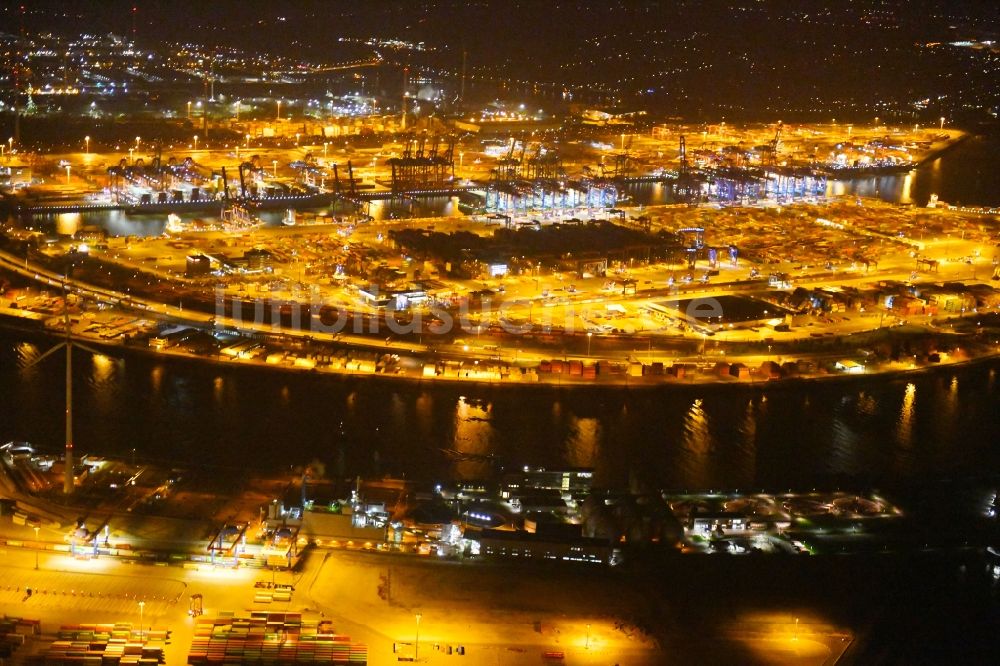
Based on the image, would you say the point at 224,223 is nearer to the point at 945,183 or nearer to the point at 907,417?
the point at 907,417

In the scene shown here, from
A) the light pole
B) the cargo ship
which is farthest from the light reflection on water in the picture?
the cargo ship

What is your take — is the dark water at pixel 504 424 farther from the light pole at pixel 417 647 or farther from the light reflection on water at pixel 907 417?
the light pole at pixel 417 647

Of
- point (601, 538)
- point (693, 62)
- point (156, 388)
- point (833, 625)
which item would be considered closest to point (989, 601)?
point (833, 625)

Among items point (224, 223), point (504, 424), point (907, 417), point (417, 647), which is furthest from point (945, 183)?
point (417, 647)

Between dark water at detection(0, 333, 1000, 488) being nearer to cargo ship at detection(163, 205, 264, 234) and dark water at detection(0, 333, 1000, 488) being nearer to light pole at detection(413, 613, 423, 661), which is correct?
light pole at detection(413, 613, 423, 661)

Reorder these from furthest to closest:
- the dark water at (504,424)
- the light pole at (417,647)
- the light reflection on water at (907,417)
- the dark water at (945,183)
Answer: the dark water at (945,183)
the light reflection on water at (907,417)
the dark water at (504,424)
the light pole at (417,647)

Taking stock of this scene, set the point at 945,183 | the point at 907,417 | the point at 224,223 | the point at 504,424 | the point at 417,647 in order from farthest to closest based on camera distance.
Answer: the point at 945,183, the point at 224,223, the point at 907,417, the point at 504,424, the point at 417,647

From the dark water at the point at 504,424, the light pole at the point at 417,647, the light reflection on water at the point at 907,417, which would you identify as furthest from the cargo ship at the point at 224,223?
the light pole at the point at 417,647

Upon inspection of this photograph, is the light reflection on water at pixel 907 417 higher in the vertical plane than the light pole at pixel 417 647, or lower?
higher

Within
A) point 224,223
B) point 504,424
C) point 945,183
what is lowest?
point 504,424
